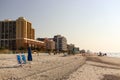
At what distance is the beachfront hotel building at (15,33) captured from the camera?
387 ft

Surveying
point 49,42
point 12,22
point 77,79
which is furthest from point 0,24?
point 77,79

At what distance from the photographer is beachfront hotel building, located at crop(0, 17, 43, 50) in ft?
387

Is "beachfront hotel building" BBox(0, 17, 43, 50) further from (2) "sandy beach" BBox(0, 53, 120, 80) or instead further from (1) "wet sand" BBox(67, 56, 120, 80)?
(2) "sandy beach" BBox(0, 53, 120, 80)

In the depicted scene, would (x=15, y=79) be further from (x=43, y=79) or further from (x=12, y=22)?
(x=12, y=22)

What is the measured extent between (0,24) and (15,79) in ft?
420

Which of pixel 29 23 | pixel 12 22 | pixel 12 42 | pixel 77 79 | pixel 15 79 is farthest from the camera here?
pixel 29 23

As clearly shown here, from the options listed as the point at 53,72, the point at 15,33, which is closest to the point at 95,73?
the point at 53,72

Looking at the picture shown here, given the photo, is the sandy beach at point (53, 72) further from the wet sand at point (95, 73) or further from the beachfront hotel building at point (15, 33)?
the beachfront hotel building at point (15, 33)

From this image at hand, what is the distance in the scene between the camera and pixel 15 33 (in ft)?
406

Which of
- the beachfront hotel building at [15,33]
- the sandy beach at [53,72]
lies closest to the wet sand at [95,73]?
the sandy beach at [53,72]

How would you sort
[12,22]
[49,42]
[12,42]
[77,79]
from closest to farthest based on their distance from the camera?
[77,79] → [12,42] → [12,22] → [49,42]

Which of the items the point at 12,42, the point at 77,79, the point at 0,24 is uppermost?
the point at 0,24

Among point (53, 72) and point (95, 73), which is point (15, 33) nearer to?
point (95, 73)

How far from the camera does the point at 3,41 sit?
121 m
